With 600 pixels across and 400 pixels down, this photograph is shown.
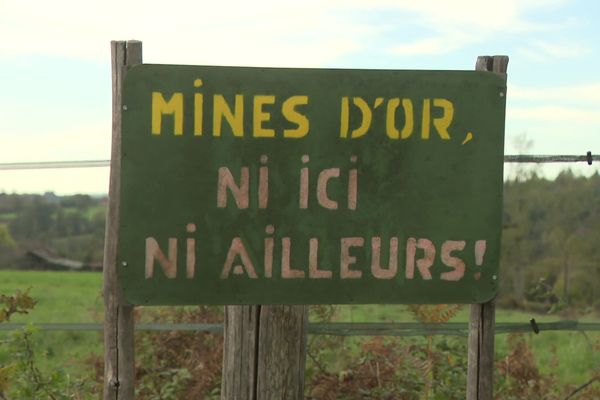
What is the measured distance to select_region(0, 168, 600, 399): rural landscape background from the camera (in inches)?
194

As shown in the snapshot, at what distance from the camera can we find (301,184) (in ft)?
10.1

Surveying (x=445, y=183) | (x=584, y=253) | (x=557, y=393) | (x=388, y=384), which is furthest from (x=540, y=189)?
(x=445, y=183)

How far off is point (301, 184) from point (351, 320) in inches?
135

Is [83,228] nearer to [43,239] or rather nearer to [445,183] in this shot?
[43,239]

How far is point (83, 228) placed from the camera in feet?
45.5

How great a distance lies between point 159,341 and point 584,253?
24.4ft

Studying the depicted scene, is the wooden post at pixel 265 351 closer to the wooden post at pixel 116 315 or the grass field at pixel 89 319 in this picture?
the wooden post at pixel 116 315

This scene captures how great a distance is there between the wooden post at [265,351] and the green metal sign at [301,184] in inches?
7.8

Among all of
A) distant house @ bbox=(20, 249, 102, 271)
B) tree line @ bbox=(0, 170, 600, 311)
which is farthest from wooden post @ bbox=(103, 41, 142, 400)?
distant house @ bbox=(20, 249, 102, 271)

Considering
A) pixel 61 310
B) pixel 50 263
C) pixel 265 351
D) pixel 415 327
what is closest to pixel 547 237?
pixel 61 310

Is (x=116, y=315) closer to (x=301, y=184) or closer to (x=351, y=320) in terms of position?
(x=301, y=184)

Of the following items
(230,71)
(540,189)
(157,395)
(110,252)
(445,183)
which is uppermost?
(540,189)

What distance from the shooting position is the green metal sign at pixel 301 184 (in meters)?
3.04

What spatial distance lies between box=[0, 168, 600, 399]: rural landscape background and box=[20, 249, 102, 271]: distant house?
2cm
